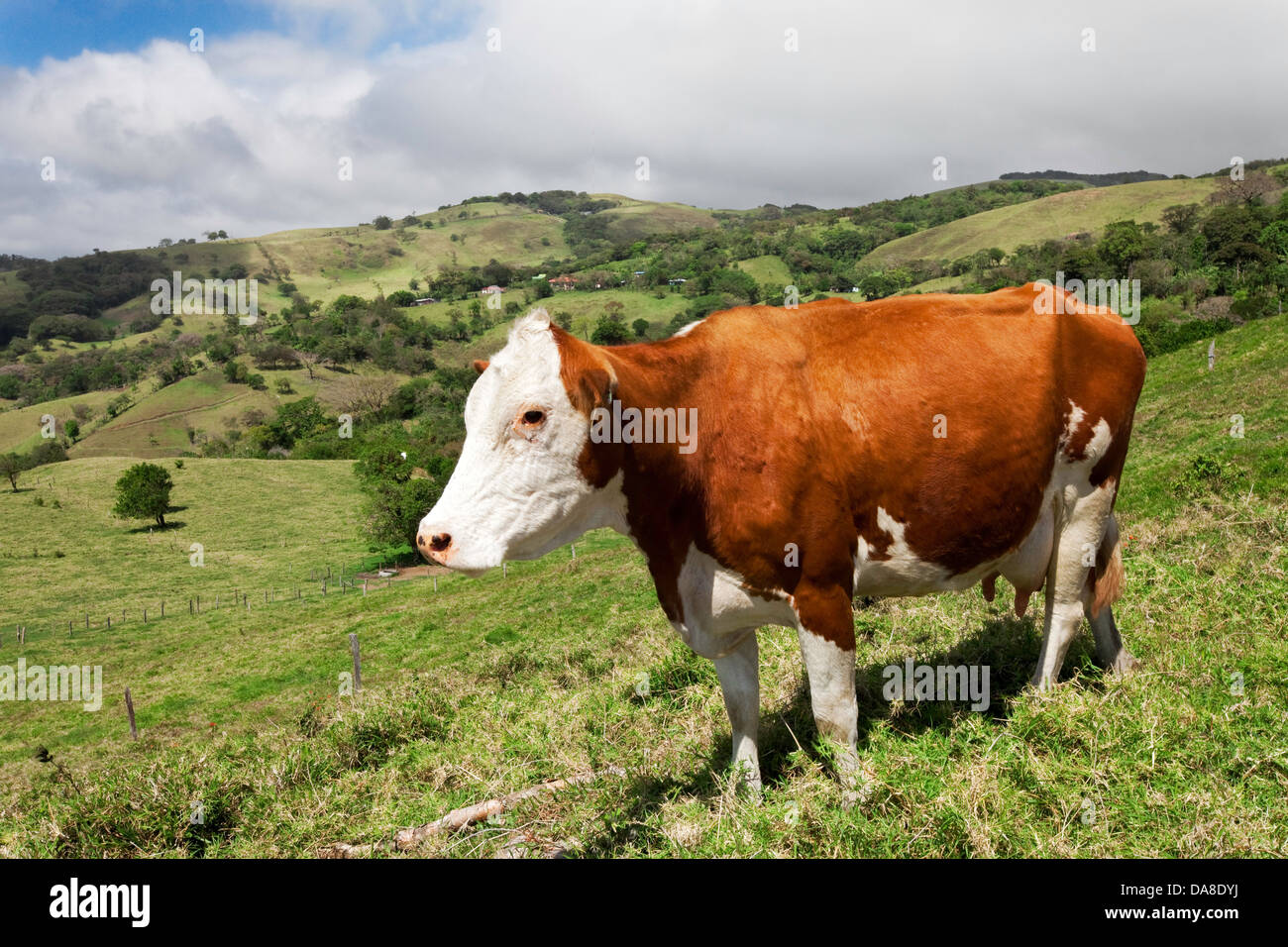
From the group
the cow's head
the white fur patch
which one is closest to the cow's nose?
the cow's head

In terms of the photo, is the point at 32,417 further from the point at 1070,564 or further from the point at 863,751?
the point at 1070,564

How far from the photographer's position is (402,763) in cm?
689

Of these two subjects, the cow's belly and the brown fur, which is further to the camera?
the cow's belly

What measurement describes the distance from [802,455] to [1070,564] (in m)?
2.47

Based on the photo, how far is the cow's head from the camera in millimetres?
3369

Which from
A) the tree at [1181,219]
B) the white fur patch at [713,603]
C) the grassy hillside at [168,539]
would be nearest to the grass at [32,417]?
the grassy hillside at [168,539]

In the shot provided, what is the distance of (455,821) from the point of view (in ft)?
17.4

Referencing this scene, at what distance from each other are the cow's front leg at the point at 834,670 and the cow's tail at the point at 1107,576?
2.34 m

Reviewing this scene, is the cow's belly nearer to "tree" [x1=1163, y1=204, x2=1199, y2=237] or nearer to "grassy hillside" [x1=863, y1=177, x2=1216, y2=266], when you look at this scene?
"tree" [x1=1163, y1=204, x2=1199, y2=237]

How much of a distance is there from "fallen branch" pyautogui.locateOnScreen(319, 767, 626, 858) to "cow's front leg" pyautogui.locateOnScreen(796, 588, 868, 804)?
1712 mm

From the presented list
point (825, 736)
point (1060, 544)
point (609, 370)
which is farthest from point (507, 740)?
point (1060, 544)

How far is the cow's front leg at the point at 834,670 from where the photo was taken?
425 centimetres

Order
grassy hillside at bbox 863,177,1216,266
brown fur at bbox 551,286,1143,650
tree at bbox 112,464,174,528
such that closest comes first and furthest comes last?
brown fur at bbox 551,286,1143,650
tree at bbox 112,464,174,528
grassy hillside at bbox 863,177,1216,266

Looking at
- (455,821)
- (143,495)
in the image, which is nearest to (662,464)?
(455,821)
